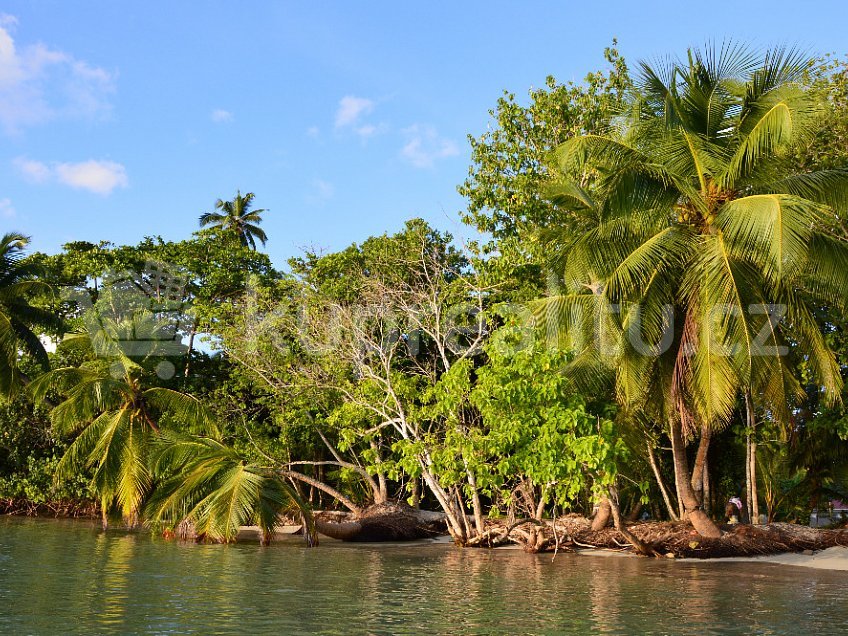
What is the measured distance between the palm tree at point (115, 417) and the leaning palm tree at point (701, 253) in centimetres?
1143

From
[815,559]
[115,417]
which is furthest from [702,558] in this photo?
[115,417]

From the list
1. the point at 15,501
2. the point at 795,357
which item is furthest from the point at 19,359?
the point at 795,357

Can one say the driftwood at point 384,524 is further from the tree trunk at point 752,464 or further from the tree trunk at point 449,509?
the tree trunk at point 752,464

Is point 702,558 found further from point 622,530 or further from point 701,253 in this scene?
point 701,253

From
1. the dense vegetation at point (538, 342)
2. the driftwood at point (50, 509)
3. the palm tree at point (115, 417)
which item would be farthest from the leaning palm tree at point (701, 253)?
the driftwood at point (50, 509)

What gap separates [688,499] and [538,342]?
4510 millimetres

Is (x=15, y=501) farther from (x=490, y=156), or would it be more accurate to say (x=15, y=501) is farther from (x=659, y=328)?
(x=659, y=328)

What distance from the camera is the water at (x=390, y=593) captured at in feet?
26.6

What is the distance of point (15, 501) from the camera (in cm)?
2839

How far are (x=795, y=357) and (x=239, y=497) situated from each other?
1144 centimetres

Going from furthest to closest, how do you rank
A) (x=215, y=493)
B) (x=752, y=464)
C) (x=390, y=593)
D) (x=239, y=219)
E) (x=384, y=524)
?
(x=239, y=219)
(x=384, y=524)
(x=752, y=464)
(x=215, y=493)
(x=390, y=593)

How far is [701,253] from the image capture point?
14.3 metres

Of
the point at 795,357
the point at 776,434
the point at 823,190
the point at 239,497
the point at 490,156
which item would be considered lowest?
the point at 239,497

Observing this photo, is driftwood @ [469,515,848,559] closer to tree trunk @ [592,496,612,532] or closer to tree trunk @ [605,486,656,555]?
tree trunk @ [605,486,656,555]
